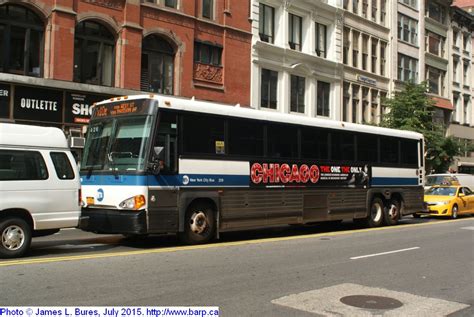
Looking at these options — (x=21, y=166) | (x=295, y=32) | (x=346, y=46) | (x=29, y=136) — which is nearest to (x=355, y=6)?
(x=346, y=46)

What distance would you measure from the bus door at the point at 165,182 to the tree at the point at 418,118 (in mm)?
25559

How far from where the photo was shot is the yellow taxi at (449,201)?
2186 centimetres

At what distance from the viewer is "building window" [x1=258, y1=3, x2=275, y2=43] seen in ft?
103

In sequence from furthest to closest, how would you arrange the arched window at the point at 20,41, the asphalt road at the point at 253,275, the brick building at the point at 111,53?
the brick building at the point at 111,53
the arched window at the point at 20,41
the asphalt road at the point at 253,275

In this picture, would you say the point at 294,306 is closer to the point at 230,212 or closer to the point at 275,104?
the point at 230,212

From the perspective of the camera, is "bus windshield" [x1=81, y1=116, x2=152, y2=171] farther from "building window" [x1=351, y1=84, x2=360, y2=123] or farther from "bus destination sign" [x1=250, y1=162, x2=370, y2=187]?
"building window" [x1=351, y1=84, x2=360, y2=123]

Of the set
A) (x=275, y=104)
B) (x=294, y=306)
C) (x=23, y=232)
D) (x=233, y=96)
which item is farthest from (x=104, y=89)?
(x=294, y=306)

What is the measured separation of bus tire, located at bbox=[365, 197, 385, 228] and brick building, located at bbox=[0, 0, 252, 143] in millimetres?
12216

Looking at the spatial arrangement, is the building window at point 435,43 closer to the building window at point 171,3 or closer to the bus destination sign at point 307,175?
the building window at point 171,3

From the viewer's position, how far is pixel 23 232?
959 centimetres

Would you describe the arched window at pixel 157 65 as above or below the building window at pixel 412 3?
below

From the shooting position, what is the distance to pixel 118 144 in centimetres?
1153

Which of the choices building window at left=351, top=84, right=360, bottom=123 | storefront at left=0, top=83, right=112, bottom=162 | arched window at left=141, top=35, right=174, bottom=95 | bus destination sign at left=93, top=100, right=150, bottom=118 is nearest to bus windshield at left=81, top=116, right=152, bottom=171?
bus destination sign at left=93, top=100, right=150, bottom=118

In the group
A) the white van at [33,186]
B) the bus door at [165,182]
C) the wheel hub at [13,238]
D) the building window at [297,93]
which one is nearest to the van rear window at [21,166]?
the white van at [33,186]
